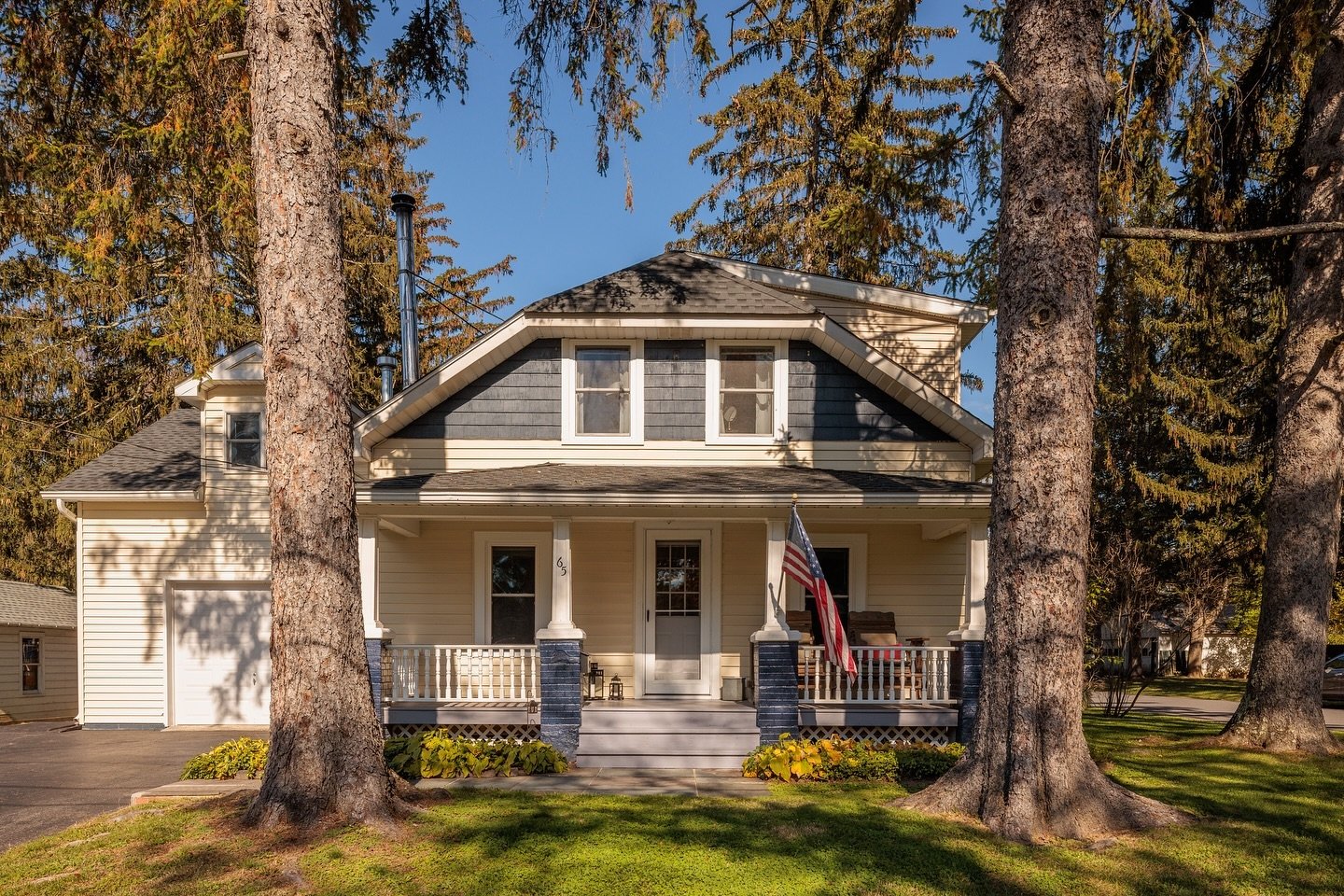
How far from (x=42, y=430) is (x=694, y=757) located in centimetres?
1746

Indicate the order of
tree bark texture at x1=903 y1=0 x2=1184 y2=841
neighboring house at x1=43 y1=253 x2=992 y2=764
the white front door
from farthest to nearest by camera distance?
the white front door < neighboring house at x1=43 y1=253 x2=992 y2=764 < tree bark texture at x1=903 y1=0 x2=1184 y2=841

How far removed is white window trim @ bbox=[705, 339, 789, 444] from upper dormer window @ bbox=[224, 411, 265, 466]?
7159 mm

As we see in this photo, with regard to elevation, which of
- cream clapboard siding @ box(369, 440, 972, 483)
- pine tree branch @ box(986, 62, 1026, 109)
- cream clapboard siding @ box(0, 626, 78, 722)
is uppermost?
pine tree branch @ box(986, 62, 1026, 109)

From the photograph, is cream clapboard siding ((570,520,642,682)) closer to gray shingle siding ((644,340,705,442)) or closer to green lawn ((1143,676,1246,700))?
gray shingle siding ((644,340,705,442))

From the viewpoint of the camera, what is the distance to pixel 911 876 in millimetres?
5461

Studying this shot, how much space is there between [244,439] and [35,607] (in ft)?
30.9

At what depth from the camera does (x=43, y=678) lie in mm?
18203

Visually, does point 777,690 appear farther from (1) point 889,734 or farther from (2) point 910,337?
(2) point 910,337

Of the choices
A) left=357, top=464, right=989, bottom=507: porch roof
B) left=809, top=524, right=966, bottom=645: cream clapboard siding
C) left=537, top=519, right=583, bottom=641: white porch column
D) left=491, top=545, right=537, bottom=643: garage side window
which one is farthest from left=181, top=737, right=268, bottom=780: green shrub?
left=809, top=524, right=966, bottom=645: cream clapboard siding

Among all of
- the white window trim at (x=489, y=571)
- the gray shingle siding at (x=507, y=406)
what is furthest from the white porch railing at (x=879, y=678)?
the gray shingle siding at (x=507, y=406)

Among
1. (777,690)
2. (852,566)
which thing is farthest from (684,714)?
(852,566)

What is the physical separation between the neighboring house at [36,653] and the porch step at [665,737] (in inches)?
562

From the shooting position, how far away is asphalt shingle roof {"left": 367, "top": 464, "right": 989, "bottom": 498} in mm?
9641

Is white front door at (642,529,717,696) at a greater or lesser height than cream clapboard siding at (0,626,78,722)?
greater
